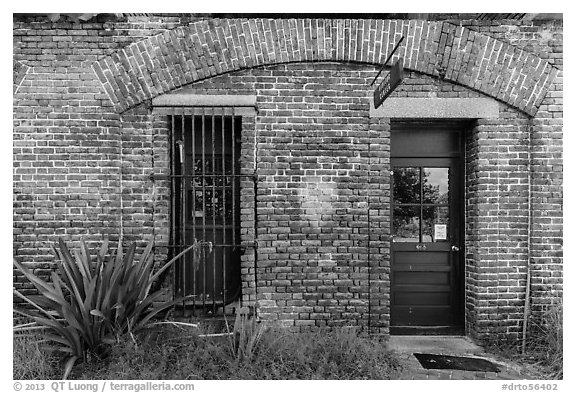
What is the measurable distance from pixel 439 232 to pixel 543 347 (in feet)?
5.41

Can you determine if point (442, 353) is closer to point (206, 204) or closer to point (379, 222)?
point (379, 222)

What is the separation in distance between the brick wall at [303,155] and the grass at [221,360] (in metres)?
0.62

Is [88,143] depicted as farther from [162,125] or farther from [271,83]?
[271,83]

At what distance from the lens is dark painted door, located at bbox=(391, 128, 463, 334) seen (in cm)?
516

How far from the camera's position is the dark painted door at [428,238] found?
5156 millimetres

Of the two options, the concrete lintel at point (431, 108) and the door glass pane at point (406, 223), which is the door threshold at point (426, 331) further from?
the concrete lintel at point (431, 108)

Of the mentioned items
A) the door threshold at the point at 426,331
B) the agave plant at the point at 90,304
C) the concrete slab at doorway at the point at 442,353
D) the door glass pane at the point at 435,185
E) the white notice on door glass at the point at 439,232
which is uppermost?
the door glass pane at the point at 435,185

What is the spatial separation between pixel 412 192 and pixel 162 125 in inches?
123

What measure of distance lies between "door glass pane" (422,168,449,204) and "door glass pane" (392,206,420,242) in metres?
0.22

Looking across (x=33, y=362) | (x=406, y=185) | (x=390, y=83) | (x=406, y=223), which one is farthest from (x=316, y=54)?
(x=33, y=362)

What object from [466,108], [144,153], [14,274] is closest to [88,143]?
[144,153]

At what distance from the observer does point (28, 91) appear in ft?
15.3

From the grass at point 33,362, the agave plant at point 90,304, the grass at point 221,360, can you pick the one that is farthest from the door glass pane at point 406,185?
the grass at point 33,362

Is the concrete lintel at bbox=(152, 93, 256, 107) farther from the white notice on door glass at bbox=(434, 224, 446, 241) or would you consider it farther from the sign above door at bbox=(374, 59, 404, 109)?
the white notice on door glass at bbox=(434, 224, 446, 241)
